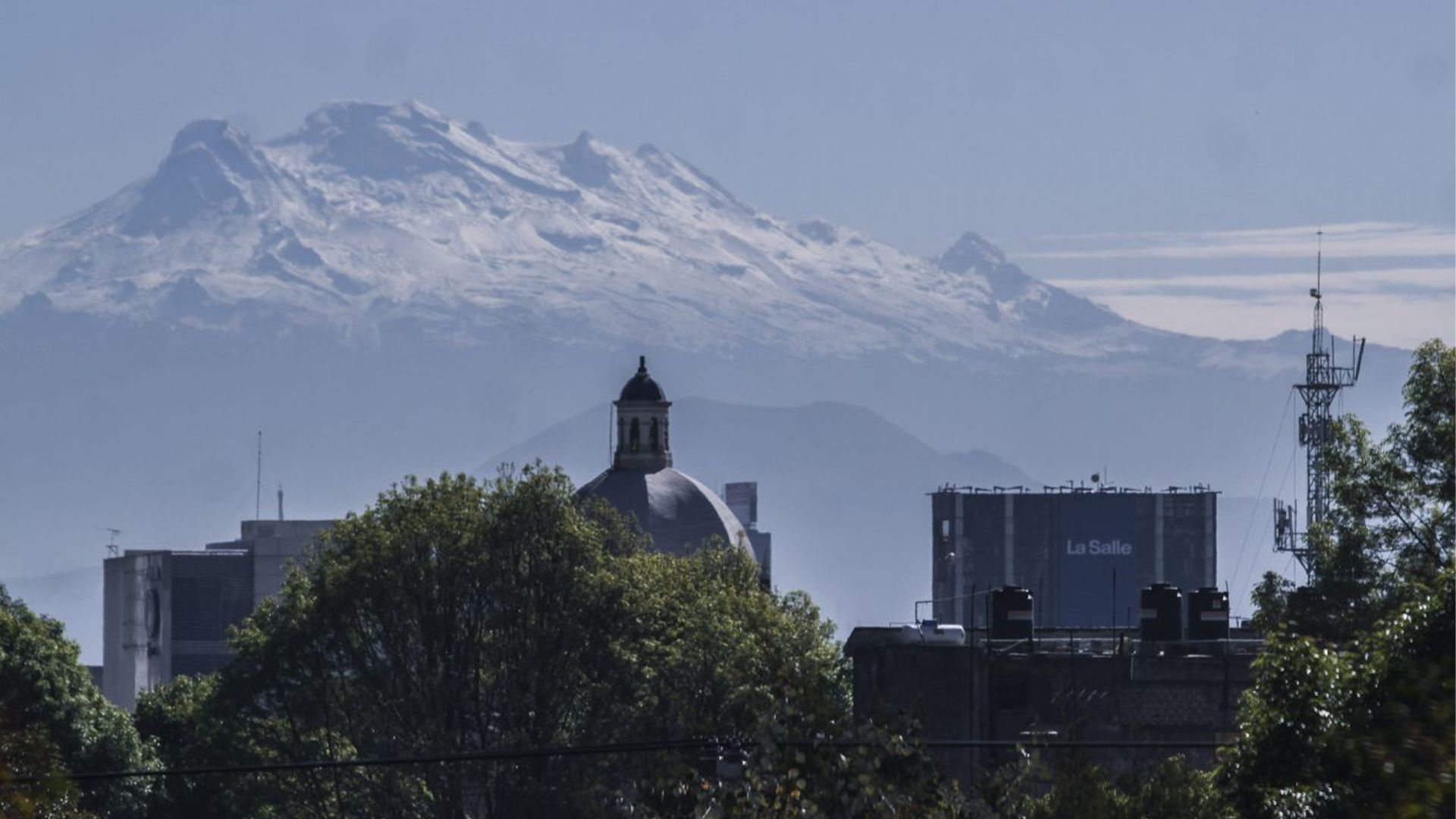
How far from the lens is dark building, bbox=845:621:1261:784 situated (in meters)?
55.8

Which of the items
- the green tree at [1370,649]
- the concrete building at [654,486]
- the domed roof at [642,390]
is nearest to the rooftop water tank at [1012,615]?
the green tree at [1370,649]

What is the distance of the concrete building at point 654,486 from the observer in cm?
15225

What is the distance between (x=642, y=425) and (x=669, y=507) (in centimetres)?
994

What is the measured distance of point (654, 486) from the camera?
15588cm

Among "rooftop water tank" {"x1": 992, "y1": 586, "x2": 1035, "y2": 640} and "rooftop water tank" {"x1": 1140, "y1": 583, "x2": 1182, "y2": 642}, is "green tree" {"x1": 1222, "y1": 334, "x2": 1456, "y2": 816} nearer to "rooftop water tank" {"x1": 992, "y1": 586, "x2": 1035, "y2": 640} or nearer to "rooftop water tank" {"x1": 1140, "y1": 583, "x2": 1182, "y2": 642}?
"rooftop water tank" {"x1": 1140, "y1": 583, "x2": 1182, "y2": 642}

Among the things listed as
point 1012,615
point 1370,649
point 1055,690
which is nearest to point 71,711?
point 1012,615

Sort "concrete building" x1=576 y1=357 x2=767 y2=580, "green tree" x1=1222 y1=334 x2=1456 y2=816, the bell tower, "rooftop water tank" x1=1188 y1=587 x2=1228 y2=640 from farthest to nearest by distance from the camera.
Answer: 1. the bell tower
2. "concrete building" x1=576 y1=357 x2=767 y2=580
3. "rooftop water tank" x1=1188 y1=587 x2=1228 y2=640
4. "green tree" x1=1222 y1=334 x2=1456 y2=816

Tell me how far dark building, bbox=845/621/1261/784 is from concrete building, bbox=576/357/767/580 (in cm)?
8197

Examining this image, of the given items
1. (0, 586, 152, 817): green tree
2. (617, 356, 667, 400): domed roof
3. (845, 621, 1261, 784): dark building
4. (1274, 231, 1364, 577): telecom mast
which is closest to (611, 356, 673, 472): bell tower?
(617, 356, 667, 400): domed roof

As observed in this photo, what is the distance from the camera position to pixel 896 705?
59.8 meters

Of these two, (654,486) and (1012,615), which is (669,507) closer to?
(654,486)

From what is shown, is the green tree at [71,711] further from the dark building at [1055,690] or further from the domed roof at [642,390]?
the domed roof at [642,390]

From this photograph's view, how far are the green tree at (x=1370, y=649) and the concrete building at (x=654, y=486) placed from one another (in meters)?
102

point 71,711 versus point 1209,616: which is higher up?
Answer: point 1209,616
